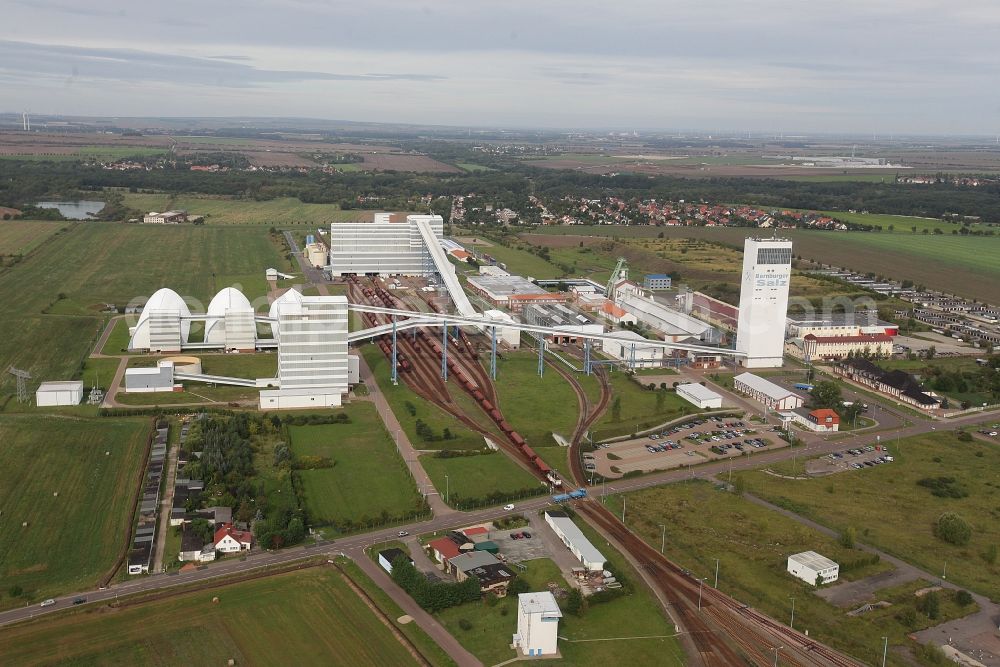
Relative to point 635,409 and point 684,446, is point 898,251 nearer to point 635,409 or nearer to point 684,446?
point 635,409

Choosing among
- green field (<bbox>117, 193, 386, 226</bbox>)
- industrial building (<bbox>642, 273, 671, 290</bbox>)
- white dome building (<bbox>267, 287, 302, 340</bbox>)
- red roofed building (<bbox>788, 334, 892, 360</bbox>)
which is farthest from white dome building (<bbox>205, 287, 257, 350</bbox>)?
green field (<bbox>117, 193, 386, 226</bbox>)

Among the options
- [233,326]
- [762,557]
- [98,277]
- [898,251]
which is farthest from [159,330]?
[898,251]

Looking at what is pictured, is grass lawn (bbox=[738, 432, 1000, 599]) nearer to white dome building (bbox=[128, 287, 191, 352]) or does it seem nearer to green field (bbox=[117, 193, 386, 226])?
white dome building (bbox=[128, 287, 191, 352])

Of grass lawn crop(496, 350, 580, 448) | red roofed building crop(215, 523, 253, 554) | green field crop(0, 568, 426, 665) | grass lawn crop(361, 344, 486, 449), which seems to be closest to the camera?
green field crop(0, 568, 426, 665)

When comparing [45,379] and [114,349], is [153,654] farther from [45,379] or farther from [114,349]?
[114,349]

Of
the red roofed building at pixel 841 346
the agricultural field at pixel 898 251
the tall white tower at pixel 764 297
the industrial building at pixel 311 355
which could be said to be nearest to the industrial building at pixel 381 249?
the agricultural field at pixel 898 251
